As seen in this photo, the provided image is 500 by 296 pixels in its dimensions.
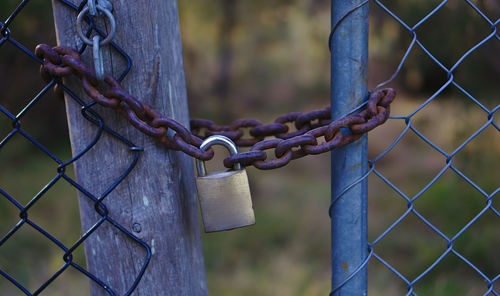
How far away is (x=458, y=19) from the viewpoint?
2828 mm

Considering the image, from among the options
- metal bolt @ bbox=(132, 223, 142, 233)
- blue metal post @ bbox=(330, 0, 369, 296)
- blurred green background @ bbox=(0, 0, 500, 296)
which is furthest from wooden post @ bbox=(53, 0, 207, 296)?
blurred green background @ bbox=(0, 0, 500, 296)

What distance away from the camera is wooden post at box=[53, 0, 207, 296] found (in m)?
0.79

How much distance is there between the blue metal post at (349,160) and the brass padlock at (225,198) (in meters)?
0.21

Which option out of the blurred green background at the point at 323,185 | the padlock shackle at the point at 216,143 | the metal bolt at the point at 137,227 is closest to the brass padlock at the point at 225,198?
the padlock shackle at the point at 216,143

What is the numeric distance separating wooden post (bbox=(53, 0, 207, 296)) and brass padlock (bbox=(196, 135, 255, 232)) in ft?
0.21

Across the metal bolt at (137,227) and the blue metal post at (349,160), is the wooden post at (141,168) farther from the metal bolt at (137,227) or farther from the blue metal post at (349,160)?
the blue metal post at (349,160)

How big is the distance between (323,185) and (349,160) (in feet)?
14.7

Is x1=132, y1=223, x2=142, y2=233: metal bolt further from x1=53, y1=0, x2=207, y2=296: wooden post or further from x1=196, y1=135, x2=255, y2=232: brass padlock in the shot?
x1=196, y1=135, x2=255, y2=232: brass padlock

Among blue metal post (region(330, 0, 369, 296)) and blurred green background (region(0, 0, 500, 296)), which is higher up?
blue metal post (region(330, 0, 369, 296))

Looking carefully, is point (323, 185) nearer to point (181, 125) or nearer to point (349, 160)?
point (349, 160)

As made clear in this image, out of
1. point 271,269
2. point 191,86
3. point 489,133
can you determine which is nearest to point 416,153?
point 489,133

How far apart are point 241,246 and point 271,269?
1.80 feet

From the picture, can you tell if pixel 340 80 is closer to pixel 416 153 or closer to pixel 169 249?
pixel 169 249

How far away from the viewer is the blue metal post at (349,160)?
2.77ft
